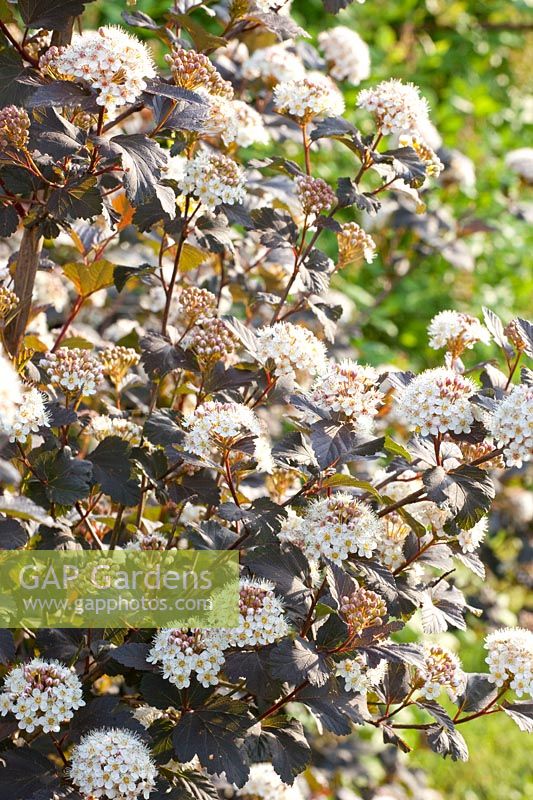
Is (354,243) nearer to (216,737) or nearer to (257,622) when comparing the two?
(257,622)

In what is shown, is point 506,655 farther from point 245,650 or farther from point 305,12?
point 305,12

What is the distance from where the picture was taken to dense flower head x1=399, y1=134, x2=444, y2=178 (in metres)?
1.64

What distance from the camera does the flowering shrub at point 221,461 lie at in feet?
4.22

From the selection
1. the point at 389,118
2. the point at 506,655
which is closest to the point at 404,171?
the point at 389,118

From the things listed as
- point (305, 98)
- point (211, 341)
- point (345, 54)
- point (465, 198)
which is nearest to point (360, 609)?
point (211, 341)

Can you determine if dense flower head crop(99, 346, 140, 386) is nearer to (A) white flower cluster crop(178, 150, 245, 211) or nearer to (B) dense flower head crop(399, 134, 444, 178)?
(A) white flower cluster crop(178, 150, 245, 211)

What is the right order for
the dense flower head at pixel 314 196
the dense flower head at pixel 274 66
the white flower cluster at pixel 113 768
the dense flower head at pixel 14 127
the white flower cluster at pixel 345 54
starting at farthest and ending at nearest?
the white flower cluster at pixel 345 54
the dense flower head at pixel 274 66
the dense flower head at pixel 314 196
the dense flower head at pixel 14 127
the white flower cluster at pixel 113 768

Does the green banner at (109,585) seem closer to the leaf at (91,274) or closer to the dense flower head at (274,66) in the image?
the leaf at (91,274)

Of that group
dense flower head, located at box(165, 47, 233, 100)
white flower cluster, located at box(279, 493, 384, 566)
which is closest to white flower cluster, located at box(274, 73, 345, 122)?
dense flower head, located at box(165, 47, 233, 100)

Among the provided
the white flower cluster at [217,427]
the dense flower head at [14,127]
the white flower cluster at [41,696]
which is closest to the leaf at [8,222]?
the dense flower head at [14,127]

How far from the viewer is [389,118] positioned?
1.56 metres

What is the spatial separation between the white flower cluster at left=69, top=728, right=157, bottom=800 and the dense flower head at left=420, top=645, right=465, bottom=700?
0.44 m

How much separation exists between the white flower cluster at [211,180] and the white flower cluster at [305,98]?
0.68 ft

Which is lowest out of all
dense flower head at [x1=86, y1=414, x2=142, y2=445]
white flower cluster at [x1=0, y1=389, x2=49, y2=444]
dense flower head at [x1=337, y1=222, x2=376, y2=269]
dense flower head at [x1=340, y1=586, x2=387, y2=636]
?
dense flower head at [x1=86, y1=414, x2=142, y2=445]
